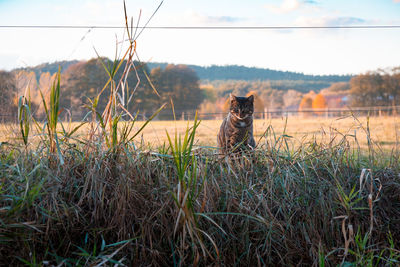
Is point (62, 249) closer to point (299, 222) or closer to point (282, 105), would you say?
point (299, 222)

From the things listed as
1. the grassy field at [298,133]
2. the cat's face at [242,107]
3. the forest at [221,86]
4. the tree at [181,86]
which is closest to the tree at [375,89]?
the forest at [221,86]

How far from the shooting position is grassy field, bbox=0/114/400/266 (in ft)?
5.08

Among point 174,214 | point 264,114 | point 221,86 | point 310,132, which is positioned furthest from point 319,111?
point 174,214

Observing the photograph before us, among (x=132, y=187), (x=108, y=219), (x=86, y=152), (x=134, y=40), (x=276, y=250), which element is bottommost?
(x=276, y=250)

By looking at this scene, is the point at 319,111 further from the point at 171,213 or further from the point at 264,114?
the point at 171,213

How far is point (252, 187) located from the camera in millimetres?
1969

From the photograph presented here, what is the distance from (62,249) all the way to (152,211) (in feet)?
1.69

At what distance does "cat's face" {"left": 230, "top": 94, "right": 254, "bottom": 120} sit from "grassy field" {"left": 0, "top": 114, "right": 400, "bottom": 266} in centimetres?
121

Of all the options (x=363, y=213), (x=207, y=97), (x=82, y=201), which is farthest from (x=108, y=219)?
(x=207, y=97)

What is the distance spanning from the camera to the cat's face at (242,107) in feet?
11.2

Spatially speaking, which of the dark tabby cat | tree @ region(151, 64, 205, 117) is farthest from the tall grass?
tree @ region(151, 64, 205, 117)

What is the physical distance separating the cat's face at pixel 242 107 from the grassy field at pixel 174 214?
121cm

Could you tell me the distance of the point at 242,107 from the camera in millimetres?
3424

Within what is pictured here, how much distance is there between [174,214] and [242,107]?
6.48ft
